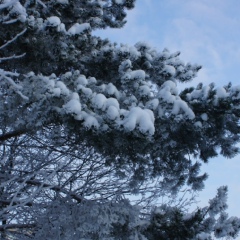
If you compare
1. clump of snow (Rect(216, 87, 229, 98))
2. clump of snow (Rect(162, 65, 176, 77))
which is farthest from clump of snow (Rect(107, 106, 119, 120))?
clump of snow (Rect(162, 65, 176, 77))

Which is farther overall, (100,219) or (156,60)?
(156,60)

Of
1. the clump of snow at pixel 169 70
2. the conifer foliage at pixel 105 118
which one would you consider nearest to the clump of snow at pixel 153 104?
the conifer foliage at pixel 105 118

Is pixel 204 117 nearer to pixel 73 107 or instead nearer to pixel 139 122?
pixel 139 122

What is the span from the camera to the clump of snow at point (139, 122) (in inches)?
129

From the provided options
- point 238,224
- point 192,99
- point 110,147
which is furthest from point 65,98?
point 238,224

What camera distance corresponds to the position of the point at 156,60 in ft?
18.2

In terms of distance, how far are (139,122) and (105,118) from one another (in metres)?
0.41

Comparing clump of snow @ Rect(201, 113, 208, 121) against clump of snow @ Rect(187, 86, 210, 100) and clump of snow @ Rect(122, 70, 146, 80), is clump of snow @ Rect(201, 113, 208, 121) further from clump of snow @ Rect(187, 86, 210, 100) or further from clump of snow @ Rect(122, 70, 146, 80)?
clump of snow @ Rect(122, 70, 146, 80)

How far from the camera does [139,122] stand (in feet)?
11.0

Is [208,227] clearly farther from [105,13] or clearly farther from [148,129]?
[105,13]

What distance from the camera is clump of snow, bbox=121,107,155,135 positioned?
3.27 meters

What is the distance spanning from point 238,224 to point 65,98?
258 cm

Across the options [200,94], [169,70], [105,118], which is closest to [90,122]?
[105,118]

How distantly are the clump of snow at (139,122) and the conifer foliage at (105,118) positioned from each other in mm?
11
